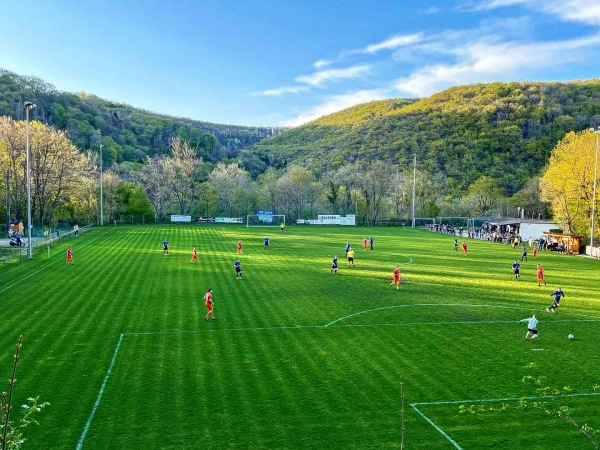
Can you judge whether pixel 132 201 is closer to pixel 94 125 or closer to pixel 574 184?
pixel 94 125

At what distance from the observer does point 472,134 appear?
464 feet

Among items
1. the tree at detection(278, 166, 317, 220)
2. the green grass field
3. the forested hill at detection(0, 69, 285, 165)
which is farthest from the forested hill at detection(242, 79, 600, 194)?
the green grass field

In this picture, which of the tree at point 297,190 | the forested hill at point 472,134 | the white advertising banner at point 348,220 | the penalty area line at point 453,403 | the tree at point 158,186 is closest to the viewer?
the penalty area line at point 453,403

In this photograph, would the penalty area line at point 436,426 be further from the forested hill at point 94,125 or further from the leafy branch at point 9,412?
the forested hill at point 94,125

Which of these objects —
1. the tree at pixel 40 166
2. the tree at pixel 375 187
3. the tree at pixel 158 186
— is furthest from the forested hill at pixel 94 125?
the tree at pixel 375 187

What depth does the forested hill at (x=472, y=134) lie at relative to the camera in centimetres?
12900

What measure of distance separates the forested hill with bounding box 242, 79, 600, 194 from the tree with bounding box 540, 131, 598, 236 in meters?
57.4

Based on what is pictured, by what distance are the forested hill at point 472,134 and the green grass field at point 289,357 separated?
334 ft

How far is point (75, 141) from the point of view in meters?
140

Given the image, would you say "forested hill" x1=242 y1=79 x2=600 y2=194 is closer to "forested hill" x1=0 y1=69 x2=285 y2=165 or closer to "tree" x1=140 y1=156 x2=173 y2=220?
"forested hill" x1=0 y1=69 x2=285 y2=165

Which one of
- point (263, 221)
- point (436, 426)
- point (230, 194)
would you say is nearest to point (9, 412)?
point (436, 426)

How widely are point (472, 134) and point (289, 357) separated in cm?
13632

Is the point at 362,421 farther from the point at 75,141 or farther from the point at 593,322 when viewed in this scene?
the point at 75,141

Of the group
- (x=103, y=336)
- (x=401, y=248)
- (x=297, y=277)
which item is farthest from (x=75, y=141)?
(x=103, y=336)
